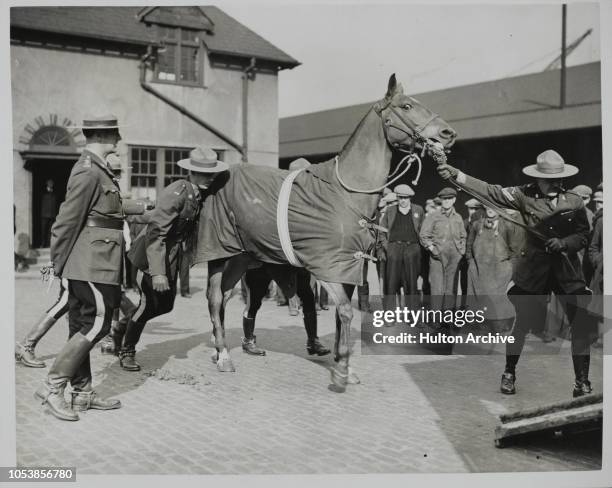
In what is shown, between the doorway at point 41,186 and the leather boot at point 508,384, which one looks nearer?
the leather boot at point 508,384

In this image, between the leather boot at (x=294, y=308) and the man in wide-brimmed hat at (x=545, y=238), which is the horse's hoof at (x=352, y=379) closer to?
the man in wide-brimmed hat at (x=545, y=238)

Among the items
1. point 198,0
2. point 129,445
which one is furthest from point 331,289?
point 198,0

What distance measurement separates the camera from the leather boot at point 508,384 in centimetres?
546

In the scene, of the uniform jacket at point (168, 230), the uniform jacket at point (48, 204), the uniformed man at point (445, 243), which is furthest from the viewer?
the uniform jacket at point (48, 204)

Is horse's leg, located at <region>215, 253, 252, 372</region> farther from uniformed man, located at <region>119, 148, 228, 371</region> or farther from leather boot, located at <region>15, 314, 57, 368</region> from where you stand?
leather boot, located at <region>15, 314, 57, 368</region>

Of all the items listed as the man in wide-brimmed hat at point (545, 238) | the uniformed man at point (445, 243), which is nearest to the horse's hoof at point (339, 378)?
the man in wide-brimmed hat at point (545, 238)

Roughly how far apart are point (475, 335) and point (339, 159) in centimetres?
196

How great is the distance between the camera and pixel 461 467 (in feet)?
13.3

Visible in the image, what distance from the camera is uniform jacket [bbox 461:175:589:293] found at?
5.28 metres

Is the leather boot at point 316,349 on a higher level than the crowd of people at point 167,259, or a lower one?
lower

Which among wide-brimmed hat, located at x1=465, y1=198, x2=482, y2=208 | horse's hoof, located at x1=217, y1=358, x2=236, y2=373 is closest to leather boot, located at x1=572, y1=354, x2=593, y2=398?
horse's hoof, located at x1=217, y1=358, x2=236, y2=373

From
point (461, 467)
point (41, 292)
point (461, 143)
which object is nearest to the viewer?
point (461, 467)

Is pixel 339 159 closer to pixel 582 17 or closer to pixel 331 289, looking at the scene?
pixel 331 289

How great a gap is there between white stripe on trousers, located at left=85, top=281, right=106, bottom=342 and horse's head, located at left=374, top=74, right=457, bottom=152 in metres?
2.76
